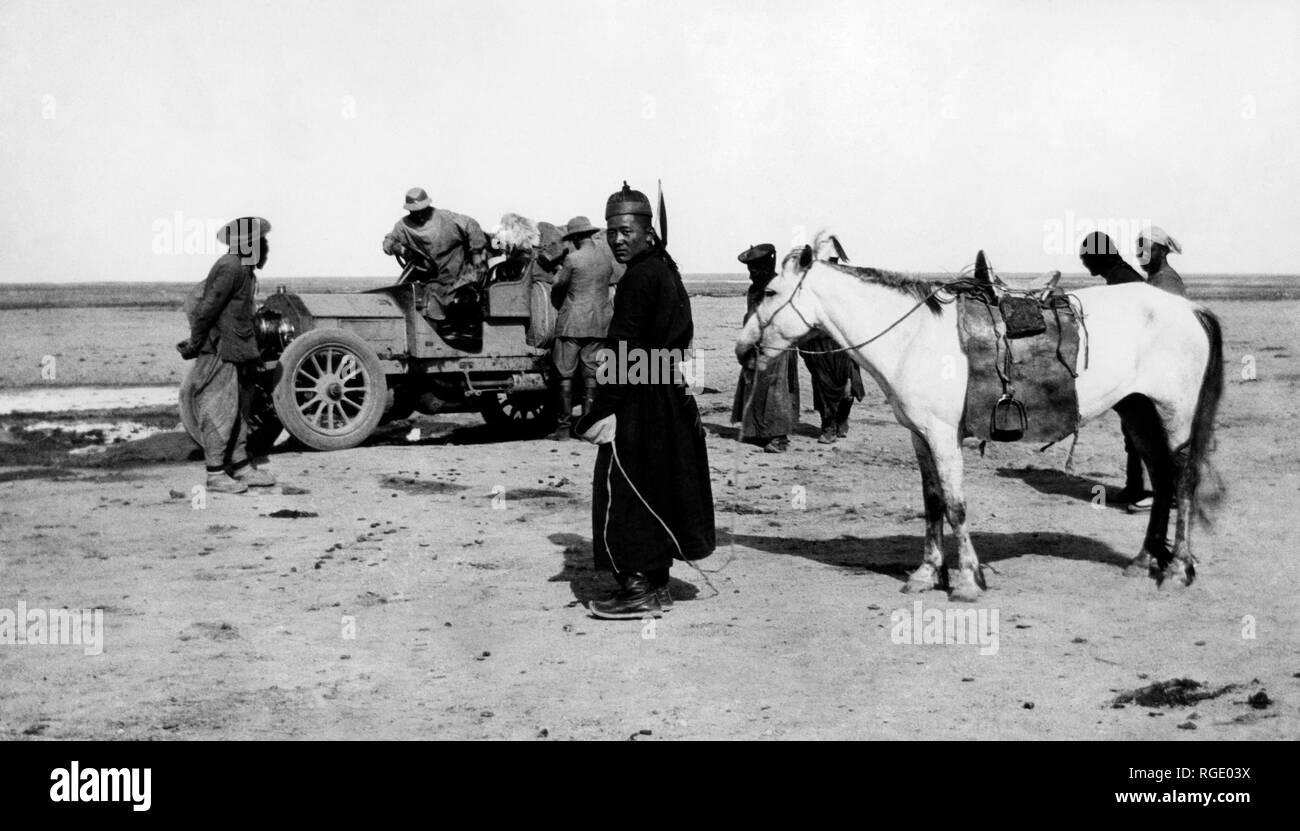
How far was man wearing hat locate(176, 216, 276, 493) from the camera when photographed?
1145cm

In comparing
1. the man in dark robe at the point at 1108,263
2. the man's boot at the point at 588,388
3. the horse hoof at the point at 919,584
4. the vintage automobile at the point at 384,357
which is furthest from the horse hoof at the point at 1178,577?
the vintage automobile at the point at 384,357

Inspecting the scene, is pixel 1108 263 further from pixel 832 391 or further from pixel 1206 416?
pixel 832 391

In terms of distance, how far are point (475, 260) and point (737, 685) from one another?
8303 mm

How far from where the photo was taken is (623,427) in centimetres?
769

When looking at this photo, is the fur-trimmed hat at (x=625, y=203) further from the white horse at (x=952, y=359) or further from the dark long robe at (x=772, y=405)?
the dark long robe at (x=772, y=405)

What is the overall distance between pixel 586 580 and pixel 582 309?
538cm

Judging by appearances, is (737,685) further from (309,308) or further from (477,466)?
(309,308)

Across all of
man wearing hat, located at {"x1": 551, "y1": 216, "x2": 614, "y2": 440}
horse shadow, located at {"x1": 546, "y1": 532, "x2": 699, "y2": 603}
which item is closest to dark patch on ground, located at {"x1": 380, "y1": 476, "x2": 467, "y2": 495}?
man wearing hat, located at {"x1": 551, "y1": 216, "x2": 614, "y2": 440}

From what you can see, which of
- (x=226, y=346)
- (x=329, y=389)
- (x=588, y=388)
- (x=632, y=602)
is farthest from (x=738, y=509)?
(x=226, y=346)

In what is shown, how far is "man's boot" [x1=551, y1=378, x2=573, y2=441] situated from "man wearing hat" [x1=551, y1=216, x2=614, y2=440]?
0.01 metres

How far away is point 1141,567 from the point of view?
866 cm

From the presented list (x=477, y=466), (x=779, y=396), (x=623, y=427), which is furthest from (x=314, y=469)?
(x=623, y=427)

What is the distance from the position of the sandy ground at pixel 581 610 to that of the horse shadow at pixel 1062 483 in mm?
69

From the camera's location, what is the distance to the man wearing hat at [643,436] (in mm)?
7562
